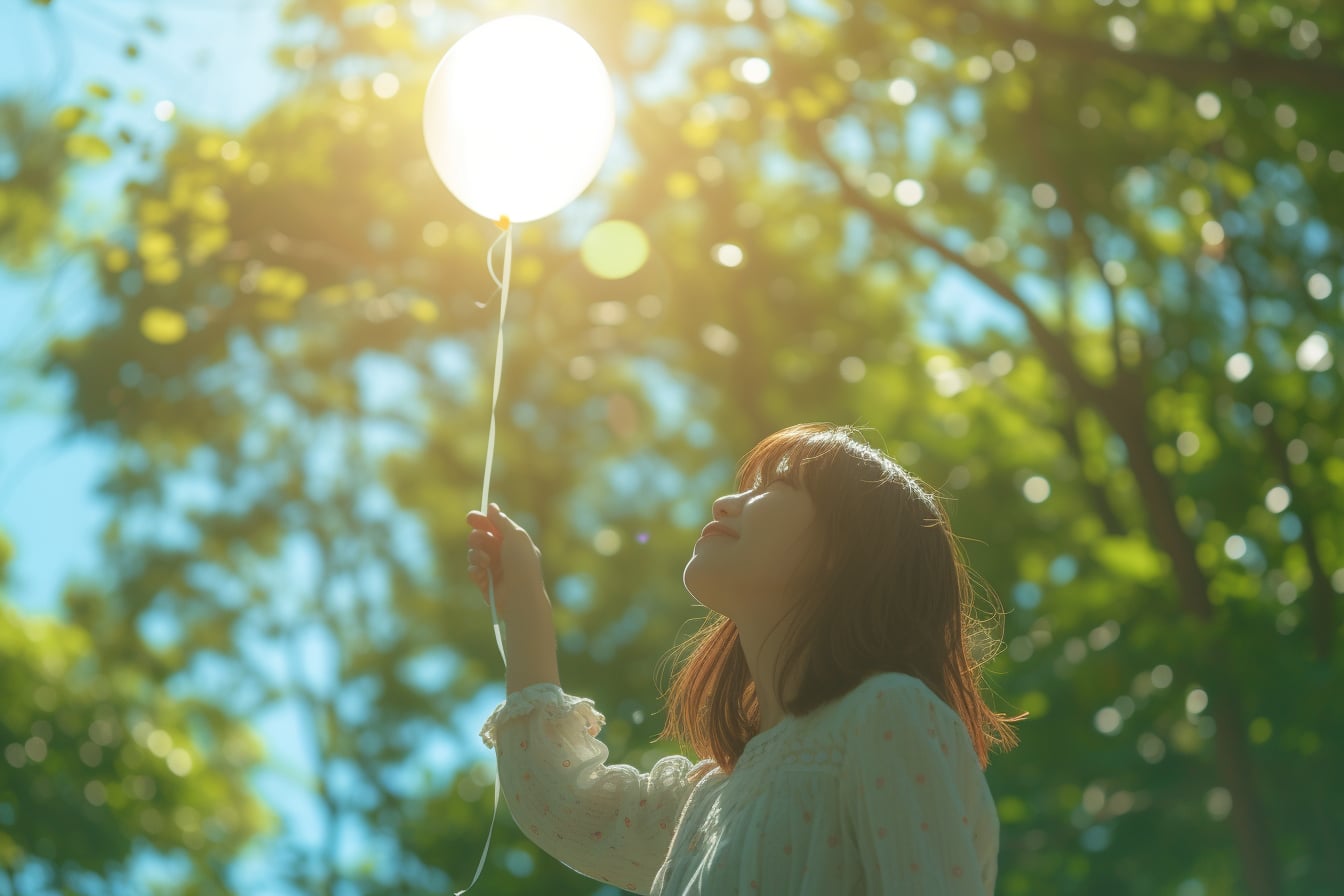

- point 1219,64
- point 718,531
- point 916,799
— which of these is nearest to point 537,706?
point 718,531

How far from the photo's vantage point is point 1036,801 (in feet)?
28.1

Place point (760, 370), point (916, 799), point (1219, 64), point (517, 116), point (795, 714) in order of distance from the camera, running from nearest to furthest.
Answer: point (916, 799) → point (795, 714) → point (517, 116) → point (1219, 64) → point (760, 370)

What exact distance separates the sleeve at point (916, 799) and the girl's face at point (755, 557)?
32 centimetres

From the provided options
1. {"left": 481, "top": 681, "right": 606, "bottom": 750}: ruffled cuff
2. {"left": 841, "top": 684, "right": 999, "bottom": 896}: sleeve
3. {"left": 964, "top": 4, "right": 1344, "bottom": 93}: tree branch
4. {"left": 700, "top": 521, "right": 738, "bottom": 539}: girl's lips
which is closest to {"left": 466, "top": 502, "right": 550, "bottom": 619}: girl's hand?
{"left": 481, "top": 681, "right": 606, "bottom": 750}: ruffled cuff

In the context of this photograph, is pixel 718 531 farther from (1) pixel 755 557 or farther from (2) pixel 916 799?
(2) pixel 916 799

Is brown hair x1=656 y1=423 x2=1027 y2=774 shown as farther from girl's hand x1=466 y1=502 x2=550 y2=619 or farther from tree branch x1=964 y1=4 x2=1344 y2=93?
tree branch x1=964 y1=4 x2=1344 y2=93

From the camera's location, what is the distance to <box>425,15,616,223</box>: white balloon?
302cm

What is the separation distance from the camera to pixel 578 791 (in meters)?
2.33

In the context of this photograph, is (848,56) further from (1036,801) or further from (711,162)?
(1036,801)

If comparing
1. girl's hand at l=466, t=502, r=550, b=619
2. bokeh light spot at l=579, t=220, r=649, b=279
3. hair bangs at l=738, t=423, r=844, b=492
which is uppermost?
bokeh light spot at l=579, t=220, r=649, b=279

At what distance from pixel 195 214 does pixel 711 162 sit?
416 cm

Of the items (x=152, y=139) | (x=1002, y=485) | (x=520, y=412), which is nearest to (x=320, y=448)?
(x=520, y=412)

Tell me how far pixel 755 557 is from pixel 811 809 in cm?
42

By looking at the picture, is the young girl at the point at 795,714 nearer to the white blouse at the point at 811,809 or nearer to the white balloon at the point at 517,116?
the white blouse at the point at 811,809
